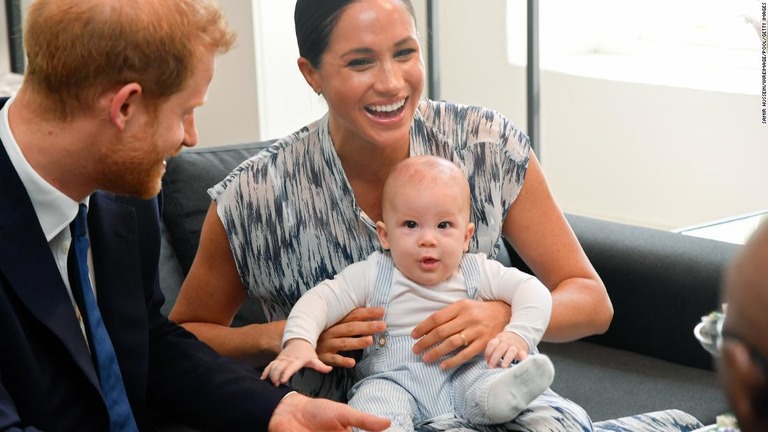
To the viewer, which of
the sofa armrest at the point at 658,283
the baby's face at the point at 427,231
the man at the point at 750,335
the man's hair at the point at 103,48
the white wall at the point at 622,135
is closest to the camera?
the man at the point at 750,335

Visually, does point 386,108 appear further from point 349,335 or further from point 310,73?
point 349,335

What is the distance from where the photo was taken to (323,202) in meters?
2.34

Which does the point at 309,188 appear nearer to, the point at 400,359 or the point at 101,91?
the point at 400,359

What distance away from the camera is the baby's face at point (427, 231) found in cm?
210

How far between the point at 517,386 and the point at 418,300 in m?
0.34

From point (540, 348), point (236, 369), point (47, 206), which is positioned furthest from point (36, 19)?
point (540, 348)

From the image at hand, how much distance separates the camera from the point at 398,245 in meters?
2.14

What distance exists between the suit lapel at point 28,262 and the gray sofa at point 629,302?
0.98 meters

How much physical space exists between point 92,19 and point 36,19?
3.9 inches

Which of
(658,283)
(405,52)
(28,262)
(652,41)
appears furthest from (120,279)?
(652,41)

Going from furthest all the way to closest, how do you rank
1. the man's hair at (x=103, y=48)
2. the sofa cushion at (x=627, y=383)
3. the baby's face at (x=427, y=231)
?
the sofa cushion at (x=627, y=383) < the baby's face at (x=427, y=231) < the man's hair at (x=103, y=48)

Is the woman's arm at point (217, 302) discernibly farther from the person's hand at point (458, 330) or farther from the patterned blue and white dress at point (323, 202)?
the person's hand at point (458, 330)

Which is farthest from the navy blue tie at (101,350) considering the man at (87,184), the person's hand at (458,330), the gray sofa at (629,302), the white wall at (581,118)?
the white wall at (581,118)

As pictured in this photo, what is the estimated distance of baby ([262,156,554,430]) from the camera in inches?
80.0
